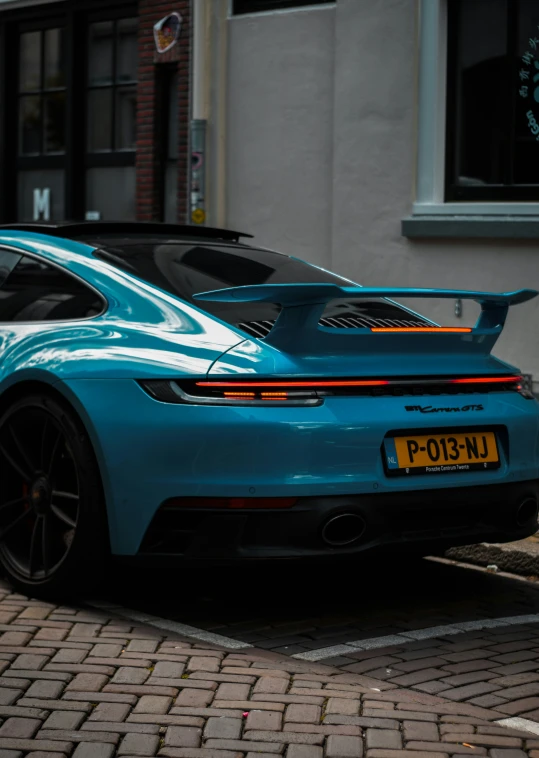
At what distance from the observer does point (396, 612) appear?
5.12 meters

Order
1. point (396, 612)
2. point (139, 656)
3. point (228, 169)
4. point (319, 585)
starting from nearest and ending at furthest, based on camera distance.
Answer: point (139, 656), point (396, 612), point (319, 585), point (228, 169)

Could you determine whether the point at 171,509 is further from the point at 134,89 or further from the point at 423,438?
the point at 134,89

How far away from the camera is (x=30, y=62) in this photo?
1547cm

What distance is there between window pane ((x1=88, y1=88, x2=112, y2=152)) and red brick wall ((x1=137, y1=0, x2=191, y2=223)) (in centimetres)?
85

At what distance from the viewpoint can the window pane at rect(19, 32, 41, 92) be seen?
50.2 feet

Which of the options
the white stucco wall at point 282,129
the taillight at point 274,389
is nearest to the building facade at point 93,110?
the white stucco wall at point 282,129

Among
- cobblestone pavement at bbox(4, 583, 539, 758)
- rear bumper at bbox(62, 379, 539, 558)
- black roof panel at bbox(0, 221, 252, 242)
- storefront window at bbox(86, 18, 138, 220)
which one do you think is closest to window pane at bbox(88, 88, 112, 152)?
storefront window at bbox(86, 18, 138, 220)

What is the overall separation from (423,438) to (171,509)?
0.92 m

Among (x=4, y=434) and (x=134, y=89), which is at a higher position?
(x=134, y=89)

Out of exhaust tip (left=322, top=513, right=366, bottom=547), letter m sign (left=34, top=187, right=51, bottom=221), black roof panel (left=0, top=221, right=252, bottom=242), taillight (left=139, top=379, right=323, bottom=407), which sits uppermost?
letter m sign (left=34, top=187, right=51, bottom=221)

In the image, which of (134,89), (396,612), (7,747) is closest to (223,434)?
(396,612)

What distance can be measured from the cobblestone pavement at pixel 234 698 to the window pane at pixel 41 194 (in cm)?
1076

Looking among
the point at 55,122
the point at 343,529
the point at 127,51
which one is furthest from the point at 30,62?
the point at 343,529

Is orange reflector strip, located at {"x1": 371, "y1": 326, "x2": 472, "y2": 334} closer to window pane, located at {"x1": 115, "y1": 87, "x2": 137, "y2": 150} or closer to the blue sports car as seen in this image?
the blue sports car
